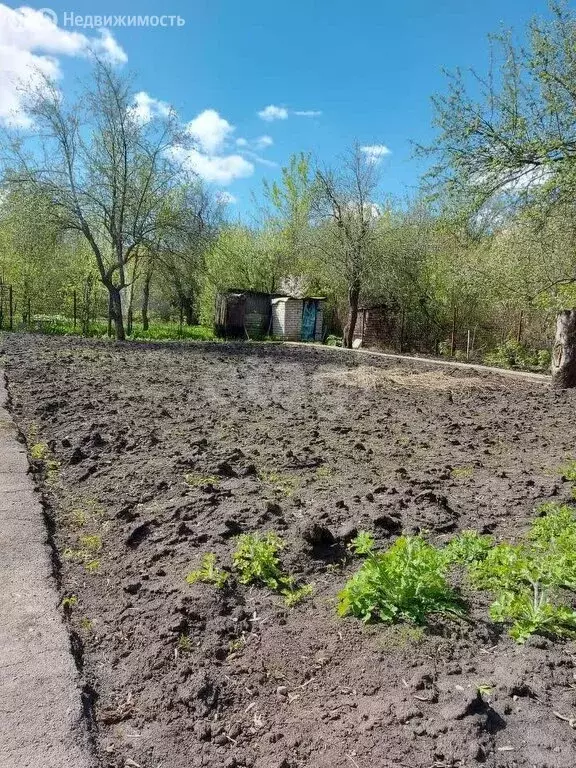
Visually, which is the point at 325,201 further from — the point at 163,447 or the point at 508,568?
the point at 508,568

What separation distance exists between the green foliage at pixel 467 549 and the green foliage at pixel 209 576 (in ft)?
3.57

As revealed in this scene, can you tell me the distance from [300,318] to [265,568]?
23207mm

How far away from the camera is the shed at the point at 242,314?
25.1 m

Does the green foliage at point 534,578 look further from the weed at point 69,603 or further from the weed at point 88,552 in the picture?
the weed at point 88,552

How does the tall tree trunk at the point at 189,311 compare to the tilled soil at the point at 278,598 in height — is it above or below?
above

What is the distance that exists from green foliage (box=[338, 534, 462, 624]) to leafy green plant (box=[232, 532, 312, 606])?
31 centimetres

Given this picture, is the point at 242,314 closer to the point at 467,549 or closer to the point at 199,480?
the point at 199,480

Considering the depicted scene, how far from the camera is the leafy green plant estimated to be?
2.60 metres

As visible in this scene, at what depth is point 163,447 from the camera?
5113 mm

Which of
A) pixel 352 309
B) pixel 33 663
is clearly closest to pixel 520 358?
pixel 352 309

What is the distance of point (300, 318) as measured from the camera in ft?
84.0

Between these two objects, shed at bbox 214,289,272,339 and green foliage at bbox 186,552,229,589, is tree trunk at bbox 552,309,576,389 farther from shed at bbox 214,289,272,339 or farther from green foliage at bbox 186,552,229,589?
shed at bbox 214,289,272,339

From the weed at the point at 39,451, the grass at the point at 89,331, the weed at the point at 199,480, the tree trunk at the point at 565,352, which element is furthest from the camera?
the grass at the point at 89,331

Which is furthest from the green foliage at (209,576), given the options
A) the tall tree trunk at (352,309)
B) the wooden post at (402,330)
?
the tall tree trunk at (352,309)
